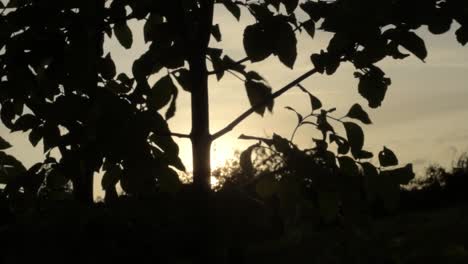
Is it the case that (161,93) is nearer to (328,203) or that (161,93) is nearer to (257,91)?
(257,91)

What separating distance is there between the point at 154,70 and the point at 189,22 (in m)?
0.30

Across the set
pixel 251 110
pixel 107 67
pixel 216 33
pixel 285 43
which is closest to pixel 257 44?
pixel 285 43

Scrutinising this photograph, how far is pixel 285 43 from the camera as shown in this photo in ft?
9.12

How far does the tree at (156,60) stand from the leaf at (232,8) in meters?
0.30

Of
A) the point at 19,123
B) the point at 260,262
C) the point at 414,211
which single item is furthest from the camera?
the point at 414,211

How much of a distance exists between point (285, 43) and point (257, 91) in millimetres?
447

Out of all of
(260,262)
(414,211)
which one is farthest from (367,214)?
(414,211)

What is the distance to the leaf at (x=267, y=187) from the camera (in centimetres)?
337

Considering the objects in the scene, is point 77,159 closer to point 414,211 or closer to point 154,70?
point 154,70

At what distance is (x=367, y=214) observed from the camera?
3.33 m

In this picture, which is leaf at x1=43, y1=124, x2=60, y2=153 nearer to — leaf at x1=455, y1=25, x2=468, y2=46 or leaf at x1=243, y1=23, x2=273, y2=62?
leaf at x1=243, y1=23, x2=273, y2=62

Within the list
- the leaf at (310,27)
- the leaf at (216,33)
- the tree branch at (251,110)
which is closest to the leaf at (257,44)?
the tree branch at (251,110)

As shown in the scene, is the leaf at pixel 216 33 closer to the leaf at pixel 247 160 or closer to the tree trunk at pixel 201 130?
the tree trunk at pixel 201 130

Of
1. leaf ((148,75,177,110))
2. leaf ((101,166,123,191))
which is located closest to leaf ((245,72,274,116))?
leaf ((148,75,177,110))
